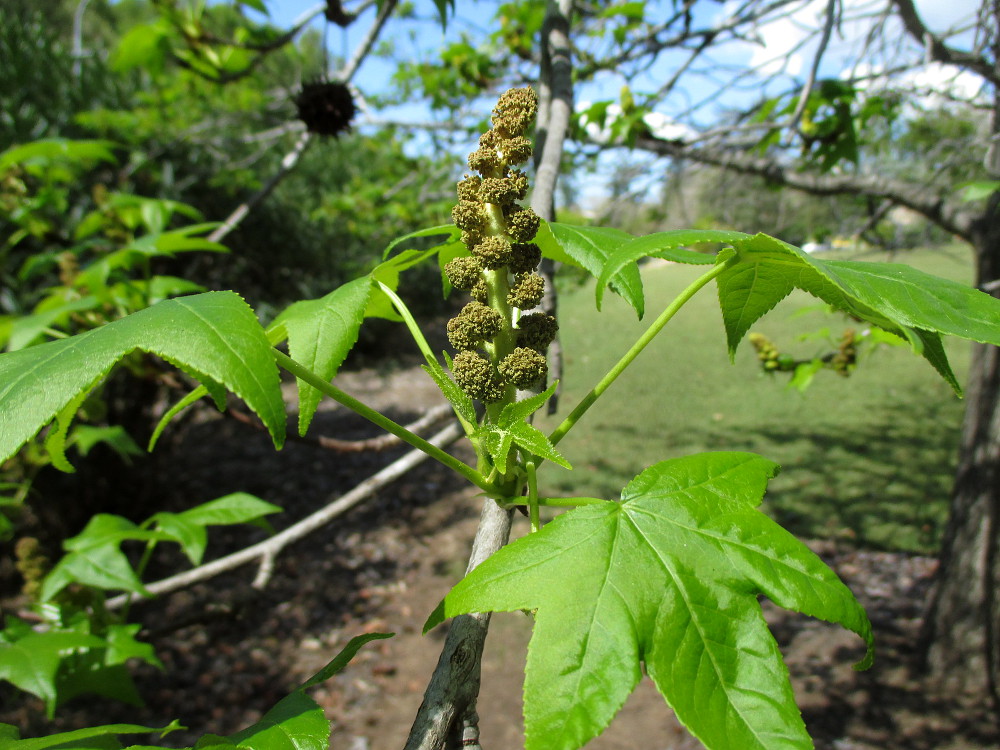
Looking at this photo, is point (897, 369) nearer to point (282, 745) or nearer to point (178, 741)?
point (178, 741)

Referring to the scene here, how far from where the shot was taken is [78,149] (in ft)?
9.02

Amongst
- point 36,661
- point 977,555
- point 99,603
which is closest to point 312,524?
point 36,661

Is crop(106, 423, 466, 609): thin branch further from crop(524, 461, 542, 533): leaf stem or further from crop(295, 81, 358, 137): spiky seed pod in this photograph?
→ crop(295, 81, 358, 137): spiky seed pod

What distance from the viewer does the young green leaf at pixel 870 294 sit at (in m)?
0.80

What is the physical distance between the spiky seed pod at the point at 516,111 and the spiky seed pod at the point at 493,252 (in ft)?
0.54

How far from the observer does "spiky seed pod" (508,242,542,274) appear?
0.95 metres

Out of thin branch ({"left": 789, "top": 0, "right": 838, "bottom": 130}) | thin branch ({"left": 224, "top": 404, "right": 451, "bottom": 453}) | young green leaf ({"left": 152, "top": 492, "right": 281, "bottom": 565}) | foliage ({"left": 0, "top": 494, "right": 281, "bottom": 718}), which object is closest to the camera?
thin branch ({"left": 224, "top": 404, "right": 451, "bottom": 453})

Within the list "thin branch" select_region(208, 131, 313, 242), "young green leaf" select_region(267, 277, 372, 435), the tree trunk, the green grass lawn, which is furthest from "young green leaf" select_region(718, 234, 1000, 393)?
the green grass lawn

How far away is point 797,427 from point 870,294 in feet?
25.0

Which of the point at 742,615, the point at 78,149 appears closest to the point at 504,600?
the point at 742,615

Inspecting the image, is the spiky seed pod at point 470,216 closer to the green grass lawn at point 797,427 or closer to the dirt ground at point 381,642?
the dirt ground at point 381,642

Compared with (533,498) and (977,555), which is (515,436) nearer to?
(533,498)

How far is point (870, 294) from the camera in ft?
2.68

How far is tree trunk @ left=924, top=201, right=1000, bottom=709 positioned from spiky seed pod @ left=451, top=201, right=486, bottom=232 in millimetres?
3812
